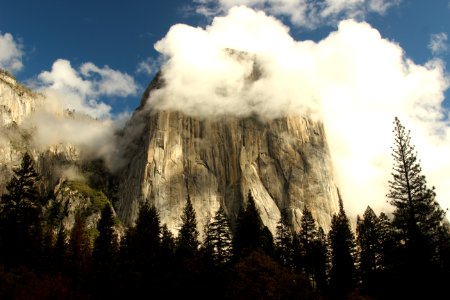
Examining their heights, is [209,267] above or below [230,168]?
below

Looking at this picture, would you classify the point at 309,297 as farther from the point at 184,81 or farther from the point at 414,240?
the point at 184,81

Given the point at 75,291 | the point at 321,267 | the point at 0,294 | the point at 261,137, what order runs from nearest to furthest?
the point at 0,294 → the point at 75,291 → the point at 321,267 → the point at 261,137

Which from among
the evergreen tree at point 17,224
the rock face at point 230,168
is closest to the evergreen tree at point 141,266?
the evergreen tree at point 17,224

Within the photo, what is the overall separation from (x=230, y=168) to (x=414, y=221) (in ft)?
434

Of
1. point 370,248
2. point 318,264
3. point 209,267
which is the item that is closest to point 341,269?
point 318,264

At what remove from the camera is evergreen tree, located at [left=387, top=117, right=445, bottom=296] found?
4294cm

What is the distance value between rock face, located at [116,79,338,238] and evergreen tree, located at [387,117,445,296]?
112 metres

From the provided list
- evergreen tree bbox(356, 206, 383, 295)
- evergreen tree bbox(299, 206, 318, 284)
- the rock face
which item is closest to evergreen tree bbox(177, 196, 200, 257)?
evergreen tree bbox(299, 206, 318, 284)

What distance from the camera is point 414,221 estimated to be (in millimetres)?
44844

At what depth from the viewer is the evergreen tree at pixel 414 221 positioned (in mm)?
42938

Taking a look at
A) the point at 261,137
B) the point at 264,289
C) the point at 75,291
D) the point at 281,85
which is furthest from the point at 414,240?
the point at 281,85

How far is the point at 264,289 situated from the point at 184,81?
6284 inches

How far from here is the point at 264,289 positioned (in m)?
40.1

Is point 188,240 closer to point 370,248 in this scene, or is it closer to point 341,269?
point 341,269
